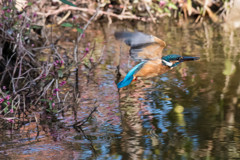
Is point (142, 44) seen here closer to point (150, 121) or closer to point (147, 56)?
point (147, 56)

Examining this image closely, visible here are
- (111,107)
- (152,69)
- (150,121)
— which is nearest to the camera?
(152,69)

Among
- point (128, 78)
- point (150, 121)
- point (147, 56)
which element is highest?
point (147, 56)

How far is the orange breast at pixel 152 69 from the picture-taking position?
3047 mm

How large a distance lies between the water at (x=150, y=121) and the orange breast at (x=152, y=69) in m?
0.42

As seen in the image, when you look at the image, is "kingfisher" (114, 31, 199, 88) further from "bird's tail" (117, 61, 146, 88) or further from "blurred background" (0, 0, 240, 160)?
"blurred background" (0, 0, 240, 160)

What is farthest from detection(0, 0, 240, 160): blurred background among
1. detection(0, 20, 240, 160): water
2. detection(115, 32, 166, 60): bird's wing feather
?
detection(115, 32, 166, 60): bird's wing feather

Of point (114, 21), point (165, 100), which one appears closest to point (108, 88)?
point (165, 100)

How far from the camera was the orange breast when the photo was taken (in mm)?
3047

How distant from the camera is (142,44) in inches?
122

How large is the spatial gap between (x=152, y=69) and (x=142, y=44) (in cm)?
17

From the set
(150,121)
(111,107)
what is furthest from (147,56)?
(111,107)

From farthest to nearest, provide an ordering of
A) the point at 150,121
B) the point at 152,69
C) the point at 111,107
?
the point at 111,107
the point at 150,121
the point at 152,69

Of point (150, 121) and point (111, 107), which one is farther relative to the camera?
point (111, 107)

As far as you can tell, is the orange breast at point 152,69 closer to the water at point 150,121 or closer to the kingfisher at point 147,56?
the kingfisher at point 147,56
